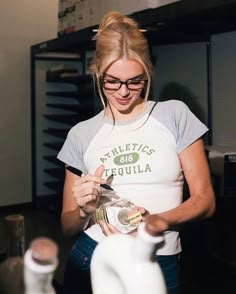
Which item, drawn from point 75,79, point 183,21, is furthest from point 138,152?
point 75,79

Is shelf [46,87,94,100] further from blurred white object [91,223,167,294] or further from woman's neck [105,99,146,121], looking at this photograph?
blurred white object [91,223,167,294]

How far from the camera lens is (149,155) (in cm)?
103

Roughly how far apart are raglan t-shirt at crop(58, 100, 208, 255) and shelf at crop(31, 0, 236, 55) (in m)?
0.88

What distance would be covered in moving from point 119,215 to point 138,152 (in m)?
0.23

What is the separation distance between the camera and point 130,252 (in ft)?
1.47

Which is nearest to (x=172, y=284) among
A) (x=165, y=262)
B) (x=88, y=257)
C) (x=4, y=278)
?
(x=165, y=262)

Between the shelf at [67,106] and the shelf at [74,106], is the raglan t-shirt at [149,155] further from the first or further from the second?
the shelf at [67,106]

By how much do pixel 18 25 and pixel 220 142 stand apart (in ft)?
6.51

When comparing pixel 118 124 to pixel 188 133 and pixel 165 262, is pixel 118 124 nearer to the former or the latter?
pixel 188 133

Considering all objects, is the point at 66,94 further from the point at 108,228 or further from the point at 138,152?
the point at 108,228

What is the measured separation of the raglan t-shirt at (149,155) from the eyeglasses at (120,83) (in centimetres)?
8

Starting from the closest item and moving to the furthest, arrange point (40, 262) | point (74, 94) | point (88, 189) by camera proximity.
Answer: point (40, 262), point (88, 189), point (74, 94)

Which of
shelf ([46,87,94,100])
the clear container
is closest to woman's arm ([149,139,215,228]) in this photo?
the clear container

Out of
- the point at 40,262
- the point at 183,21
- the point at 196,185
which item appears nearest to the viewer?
the point at 40,262
